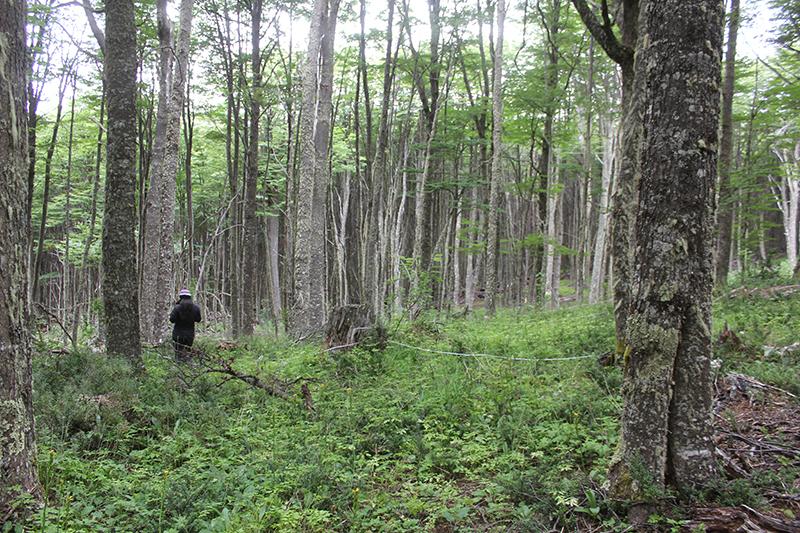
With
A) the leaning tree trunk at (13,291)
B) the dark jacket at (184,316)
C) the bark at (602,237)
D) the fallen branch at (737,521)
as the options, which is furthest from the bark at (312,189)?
the bark at (602,237)

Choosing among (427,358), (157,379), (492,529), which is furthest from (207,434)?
(427,358)

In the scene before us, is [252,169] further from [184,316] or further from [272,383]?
[272,383]

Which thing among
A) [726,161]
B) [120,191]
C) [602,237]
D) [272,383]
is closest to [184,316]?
[120,191]

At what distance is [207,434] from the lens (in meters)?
5.48

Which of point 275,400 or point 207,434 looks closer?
point 207,434

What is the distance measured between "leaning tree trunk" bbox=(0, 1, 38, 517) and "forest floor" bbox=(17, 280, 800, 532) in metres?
0.26

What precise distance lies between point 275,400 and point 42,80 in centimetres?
1237

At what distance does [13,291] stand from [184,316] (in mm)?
6761

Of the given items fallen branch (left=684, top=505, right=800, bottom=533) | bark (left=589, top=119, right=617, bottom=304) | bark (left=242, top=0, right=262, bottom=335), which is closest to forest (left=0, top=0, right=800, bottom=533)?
fallen branch (left=684, top=505, right=800, bottom=533)

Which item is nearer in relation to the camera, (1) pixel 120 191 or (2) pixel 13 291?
(2) pixel 13 291

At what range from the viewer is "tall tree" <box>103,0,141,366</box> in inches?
295

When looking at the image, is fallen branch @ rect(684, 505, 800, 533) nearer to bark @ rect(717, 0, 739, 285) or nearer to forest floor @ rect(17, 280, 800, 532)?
forest floor @ rect(17, 280, 800, 532)

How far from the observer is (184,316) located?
991 centimetres

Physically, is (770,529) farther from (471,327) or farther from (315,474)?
(471,327)
